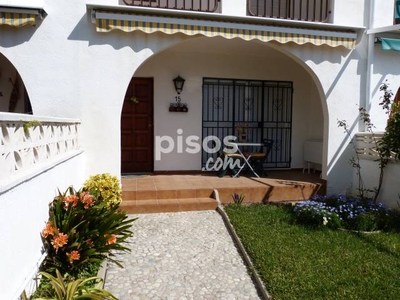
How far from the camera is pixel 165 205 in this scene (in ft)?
24.0

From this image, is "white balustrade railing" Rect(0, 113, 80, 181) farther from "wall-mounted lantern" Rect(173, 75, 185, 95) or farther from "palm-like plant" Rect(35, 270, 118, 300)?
"wall-mounted lantern" Rect(173, 75, 185, 95)

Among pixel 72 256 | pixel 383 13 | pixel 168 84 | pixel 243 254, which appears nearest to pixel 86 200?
pixel 72 256

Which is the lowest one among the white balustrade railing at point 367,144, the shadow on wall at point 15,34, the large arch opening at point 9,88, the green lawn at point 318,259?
the green lawn at point 318,259

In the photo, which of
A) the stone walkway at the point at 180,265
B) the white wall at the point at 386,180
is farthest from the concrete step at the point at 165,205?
the white wall at the point at 386,180

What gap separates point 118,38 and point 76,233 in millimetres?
4484

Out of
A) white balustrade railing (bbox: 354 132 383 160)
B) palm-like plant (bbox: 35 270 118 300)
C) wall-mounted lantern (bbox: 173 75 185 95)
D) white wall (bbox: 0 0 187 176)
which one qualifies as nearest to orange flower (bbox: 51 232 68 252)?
palm-like plant (bbox: 35 270 118 300)


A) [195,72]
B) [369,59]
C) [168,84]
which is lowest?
[168,84]

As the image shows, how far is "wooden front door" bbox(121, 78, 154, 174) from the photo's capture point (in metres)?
9.74

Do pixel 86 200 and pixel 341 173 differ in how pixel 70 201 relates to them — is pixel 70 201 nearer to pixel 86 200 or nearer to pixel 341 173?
pixel 86 200

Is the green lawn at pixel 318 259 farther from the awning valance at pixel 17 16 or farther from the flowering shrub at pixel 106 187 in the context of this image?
the awning valance at pixel 17 16

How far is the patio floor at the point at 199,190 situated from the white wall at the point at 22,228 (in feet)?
9.87

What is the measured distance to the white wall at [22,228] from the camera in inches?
114

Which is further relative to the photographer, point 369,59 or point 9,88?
point 9,88

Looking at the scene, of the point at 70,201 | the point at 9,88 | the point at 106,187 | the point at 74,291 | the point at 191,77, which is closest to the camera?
the point at 74,291
